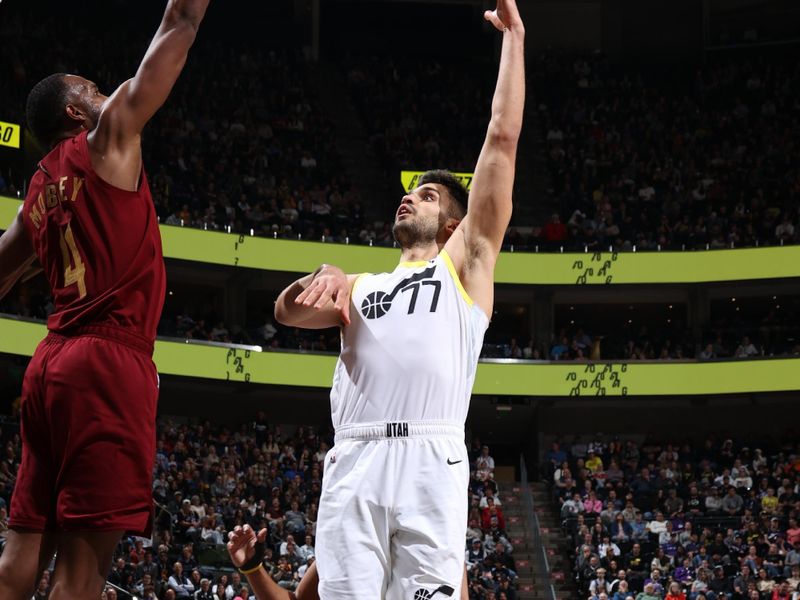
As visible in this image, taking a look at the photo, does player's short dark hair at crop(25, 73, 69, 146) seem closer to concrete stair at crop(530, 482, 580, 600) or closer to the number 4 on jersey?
the number 4 on jersey

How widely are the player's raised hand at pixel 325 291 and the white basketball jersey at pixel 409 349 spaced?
1.21 feet

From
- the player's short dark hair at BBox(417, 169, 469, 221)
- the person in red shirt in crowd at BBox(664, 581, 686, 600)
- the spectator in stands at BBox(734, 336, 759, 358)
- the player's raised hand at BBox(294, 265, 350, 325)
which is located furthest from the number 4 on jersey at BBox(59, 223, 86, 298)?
the spectator in stands at BBox(734, 336, 759, 358)

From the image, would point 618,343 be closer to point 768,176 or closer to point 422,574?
point 768,176

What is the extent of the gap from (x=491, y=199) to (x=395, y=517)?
4.63 ft

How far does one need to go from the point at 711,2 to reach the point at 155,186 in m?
21.4

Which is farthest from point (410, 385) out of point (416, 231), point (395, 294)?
point (416, 231)

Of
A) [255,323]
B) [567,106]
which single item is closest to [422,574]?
[255,323]

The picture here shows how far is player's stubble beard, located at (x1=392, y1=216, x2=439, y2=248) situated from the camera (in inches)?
199

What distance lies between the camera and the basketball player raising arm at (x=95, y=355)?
3.67 m

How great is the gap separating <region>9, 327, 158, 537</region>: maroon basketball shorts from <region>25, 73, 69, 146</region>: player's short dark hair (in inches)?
31.3

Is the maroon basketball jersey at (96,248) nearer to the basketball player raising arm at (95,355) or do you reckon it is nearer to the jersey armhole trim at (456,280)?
the basketball player raising arm at (95,355)

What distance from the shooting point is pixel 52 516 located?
3740 millimetres

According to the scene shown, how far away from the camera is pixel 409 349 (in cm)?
457

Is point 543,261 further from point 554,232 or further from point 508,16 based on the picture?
point 508,16
